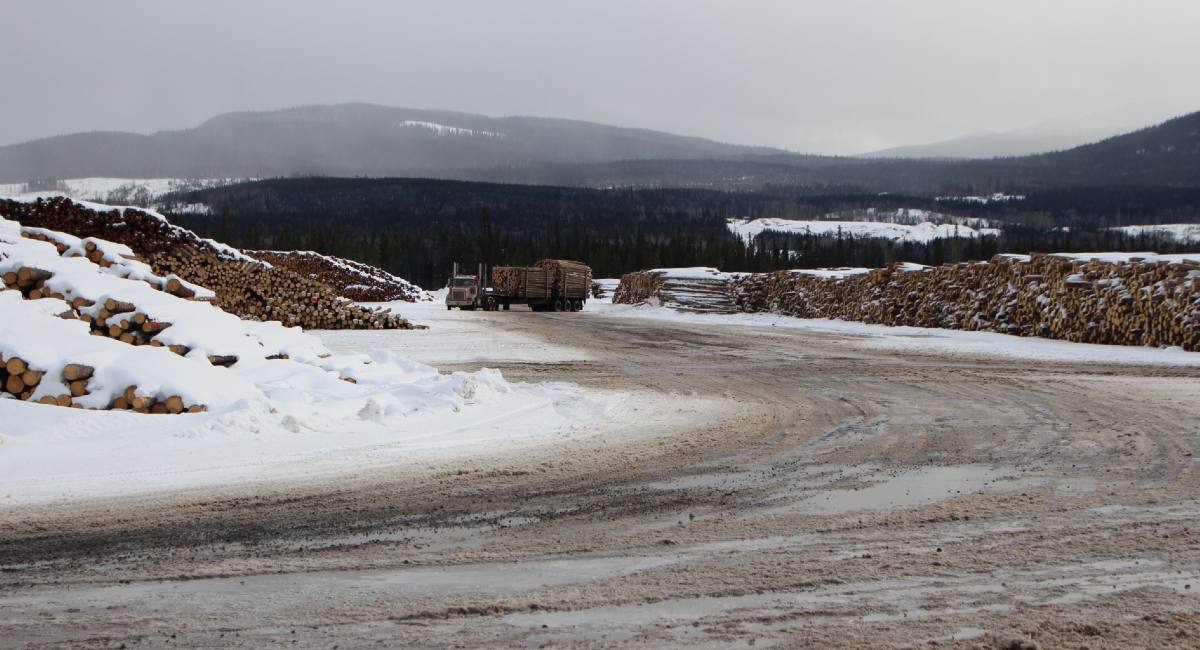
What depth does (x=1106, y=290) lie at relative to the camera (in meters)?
20.9

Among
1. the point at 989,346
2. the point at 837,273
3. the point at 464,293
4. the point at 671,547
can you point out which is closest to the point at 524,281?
the point at 464,293

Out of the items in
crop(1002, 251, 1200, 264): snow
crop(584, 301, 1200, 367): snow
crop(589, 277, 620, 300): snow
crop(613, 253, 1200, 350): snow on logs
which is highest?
crop(1002, 251, 1200, 264): snow

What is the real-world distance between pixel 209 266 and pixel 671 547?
19.3 metres

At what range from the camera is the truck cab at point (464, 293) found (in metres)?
47.9

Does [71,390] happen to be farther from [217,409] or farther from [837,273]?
[837,273]

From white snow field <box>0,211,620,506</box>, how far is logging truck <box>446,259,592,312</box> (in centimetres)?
3553

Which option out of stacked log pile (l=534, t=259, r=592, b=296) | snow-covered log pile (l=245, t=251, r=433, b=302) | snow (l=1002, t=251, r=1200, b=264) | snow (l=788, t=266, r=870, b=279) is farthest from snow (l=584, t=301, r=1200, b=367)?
snow-covered log pile (l=245, t=251, r=433, b=302)

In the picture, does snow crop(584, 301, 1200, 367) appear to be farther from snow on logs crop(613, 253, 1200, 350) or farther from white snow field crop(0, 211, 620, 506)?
white snow field crop(0, 211, 620, 506)

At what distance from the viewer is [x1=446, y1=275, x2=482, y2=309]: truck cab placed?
157 ft

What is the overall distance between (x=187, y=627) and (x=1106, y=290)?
2235cm

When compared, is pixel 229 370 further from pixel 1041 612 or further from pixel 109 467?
pixel 1041 612

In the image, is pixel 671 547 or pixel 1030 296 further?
pixel 1030 296

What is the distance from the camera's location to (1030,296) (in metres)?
23.5

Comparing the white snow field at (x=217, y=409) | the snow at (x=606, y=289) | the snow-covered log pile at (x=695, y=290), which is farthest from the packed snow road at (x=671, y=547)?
the snow at (x=606, y=289)
